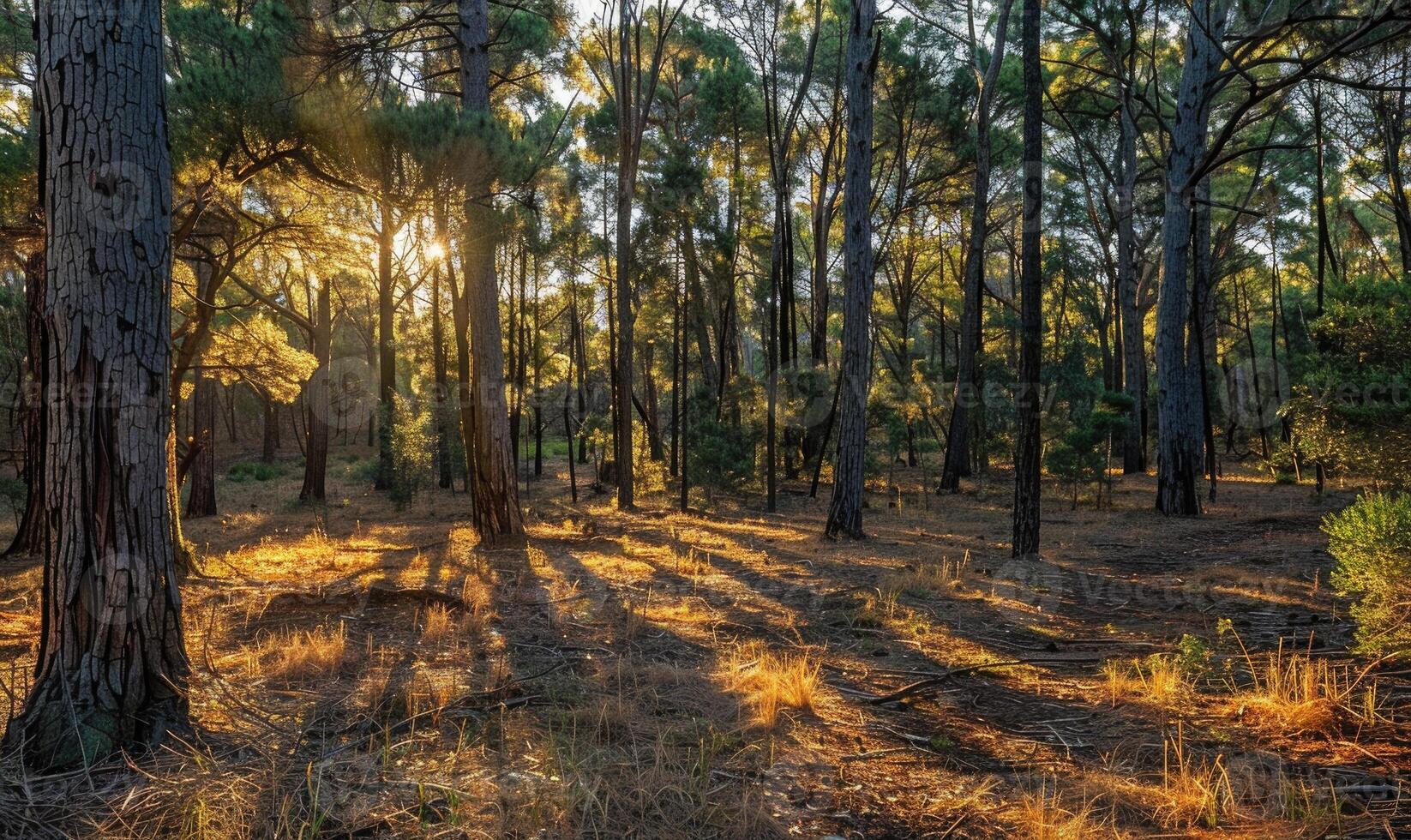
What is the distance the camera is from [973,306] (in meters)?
16.9

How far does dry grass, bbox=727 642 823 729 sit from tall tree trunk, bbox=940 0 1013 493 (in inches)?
512

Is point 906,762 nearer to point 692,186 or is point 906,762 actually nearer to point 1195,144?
point 1195,144

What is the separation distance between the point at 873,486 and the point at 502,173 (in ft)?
46.8

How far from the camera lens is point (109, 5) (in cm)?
277

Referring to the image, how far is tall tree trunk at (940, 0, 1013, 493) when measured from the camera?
14.3m

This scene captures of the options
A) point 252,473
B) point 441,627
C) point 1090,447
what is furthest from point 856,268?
point 252,473

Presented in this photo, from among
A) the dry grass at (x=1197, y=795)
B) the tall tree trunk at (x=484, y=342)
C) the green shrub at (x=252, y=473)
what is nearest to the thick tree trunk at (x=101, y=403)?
the dry grass at (x=1197, y=795)

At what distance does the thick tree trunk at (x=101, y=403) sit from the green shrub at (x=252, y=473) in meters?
25.4

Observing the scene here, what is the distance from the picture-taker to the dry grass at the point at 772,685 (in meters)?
3.29

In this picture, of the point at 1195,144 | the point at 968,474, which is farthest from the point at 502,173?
the point at 968,474

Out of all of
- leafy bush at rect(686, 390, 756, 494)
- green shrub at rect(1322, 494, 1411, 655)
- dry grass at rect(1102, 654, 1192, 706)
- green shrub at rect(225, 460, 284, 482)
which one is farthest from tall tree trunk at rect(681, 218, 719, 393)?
green shrub at rect(225, 460, 284, 482)

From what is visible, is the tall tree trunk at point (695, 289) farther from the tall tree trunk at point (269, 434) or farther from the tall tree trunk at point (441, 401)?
the tall tree trunk at point (269, 434)

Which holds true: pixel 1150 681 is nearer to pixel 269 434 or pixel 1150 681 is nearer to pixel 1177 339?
pixel 1177 339

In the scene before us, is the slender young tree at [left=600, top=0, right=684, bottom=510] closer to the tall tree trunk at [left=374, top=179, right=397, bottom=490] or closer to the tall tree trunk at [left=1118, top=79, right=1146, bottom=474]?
the tall tree trunk at [left=374, top=179, right=397, bottom=490]
